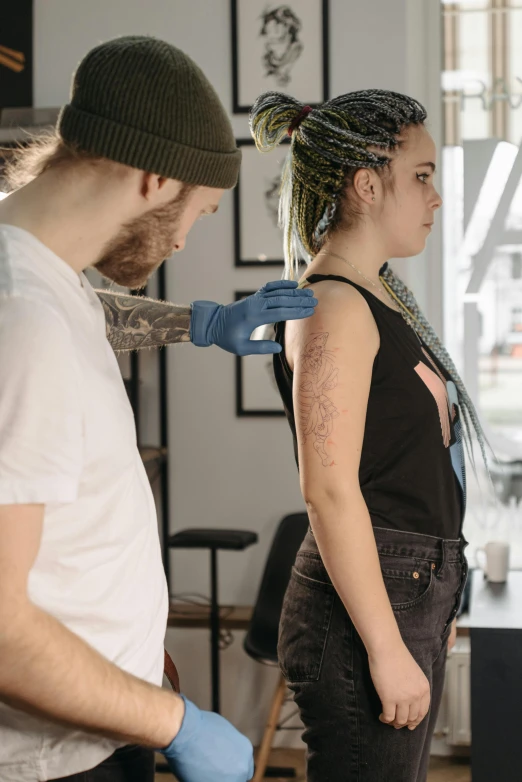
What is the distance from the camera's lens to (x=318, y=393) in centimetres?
120

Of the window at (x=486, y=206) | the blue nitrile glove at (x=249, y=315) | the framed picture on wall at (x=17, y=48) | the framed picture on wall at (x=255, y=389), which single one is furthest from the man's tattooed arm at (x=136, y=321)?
the framed picture on wall at (x=17, y=48)

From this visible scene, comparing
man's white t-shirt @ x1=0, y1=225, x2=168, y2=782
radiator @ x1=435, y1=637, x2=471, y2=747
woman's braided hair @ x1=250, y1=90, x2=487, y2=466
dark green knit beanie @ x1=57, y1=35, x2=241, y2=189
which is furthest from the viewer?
radiator @ x1=435, y1=637, x2=471, y2=747

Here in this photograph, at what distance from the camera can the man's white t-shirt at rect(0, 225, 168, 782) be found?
2.35 ft

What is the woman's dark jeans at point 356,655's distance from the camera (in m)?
1.21

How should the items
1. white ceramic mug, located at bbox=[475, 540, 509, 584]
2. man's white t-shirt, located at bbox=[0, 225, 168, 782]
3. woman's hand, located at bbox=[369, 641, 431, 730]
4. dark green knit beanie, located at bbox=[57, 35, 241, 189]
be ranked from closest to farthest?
man's white t-shirt, located at bbox=[0, 225, 168, 782] → dark green knit beanie, located at bbox=[57, 35, 241, 189] → woman's hand, located at bbox=[369, 641, 431, 730] → white ceramic mug, located at bbox=[475, 540, 509, 584]

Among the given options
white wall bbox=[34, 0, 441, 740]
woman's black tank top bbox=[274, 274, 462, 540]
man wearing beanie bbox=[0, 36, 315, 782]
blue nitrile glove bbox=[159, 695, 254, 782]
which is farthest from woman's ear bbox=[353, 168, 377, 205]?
white wall bbox=[34, 0, 441, 740]

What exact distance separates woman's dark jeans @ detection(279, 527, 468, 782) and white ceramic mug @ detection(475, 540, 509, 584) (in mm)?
1247

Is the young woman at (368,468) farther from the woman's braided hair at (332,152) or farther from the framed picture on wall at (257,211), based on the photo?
the framed picture on wall at (257,211)

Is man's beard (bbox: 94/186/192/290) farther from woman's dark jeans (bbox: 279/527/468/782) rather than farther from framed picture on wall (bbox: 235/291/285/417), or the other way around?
framed picture on wall (bbox: 235/291/285/417)

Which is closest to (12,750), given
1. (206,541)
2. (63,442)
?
(63,442)

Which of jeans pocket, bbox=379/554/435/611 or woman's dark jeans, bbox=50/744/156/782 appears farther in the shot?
jeans pocket, bbox=379/554/435/611

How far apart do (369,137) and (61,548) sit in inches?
31.3

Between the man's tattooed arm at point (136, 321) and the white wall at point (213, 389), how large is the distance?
5.46ft

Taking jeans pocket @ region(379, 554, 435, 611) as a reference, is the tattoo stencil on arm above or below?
above
